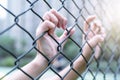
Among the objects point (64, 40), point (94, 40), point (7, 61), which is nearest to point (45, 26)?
point (64, 40)

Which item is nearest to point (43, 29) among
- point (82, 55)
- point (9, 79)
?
point (9, 79)

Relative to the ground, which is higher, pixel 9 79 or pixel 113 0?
pixel 113 0

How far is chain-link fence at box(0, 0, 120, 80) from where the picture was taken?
1345 mm

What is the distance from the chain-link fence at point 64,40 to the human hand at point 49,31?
0.07ft

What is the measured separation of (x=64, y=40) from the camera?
1604 millimetres

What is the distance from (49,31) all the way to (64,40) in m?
0.14

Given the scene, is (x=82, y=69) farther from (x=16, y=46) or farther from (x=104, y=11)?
(x=16, y=46)

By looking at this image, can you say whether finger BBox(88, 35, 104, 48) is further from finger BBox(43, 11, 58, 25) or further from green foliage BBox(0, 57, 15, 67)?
green foliage BBox(0, 57, 15, 67)

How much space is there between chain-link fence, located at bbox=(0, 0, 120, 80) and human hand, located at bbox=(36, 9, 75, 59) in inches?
0.8

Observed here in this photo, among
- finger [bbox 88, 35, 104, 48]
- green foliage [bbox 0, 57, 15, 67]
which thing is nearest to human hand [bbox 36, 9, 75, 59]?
finger [bbox 88, 35, 104, 48]

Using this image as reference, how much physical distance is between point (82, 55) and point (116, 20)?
0.80m

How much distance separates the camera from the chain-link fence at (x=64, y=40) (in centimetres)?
134

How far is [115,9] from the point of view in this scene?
8.14ft

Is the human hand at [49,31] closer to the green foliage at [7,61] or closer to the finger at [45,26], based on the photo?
the finger at [45,26]
